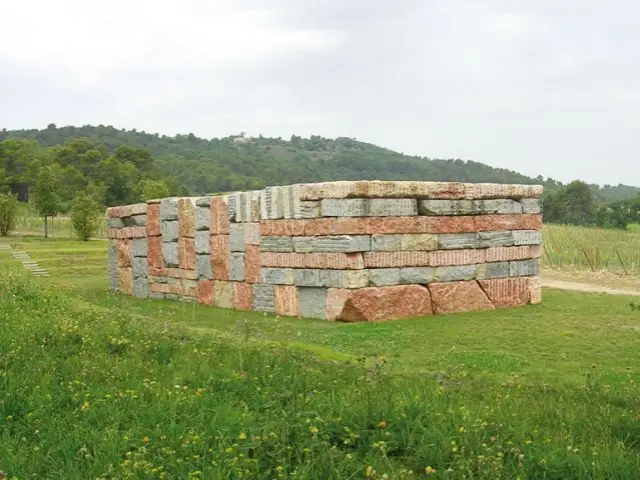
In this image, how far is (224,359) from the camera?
6625 mm

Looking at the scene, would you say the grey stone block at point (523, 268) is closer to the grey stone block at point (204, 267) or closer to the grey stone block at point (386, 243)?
the grey stone block at point (386, 243)

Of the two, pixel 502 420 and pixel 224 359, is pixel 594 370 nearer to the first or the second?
pixel 502 420

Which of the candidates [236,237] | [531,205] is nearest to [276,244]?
[236,237]

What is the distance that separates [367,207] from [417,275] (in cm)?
131

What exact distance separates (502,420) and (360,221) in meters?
5.99

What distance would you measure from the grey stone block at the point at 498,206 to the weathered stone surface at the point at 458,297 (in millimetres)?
1125

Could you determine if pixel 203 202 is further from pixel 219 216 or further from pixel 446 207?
pixel 446 207

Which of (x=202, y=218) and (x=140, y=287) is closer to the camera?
(x=202, y=218)

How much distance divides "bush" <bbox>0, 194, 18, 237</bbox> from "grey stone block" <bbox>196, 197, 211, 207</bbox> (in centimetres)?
2211

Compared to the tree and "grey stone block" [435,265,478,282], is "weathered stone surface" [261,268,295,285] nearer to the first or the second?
"grey stone block" [435,265,478,282]

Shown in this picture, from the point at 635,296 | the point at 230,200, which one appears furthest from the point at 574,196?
the point at 230,200

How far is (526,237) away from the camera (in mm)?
12289

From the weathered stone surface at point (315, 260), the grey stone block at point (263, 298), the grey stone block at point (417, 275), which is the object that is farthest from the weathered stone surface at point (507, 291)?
the grey stone block at point (263, 298)

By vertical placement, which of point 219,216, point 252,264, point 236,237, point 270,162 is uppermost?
point 270,162
